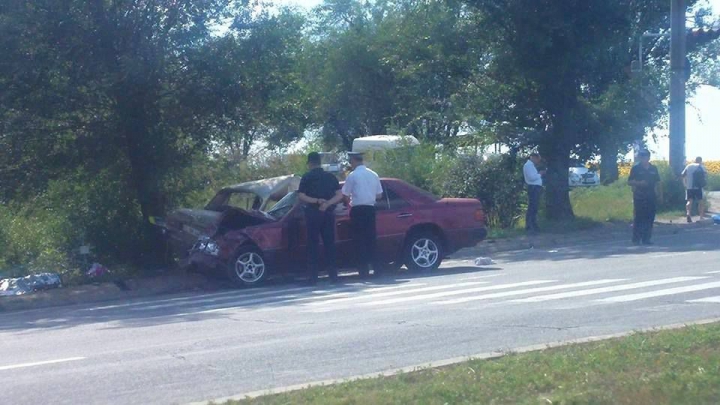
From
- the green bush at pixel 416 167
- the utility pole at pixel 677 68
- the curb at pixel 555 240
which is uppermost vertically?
the utility pole at pixel 677 68

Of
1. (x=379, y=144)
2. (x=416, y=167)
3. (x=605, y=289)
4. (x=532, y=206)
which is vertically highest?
(x=379, y=144)

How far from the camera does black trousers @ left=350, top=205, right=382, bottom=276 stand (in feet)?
51.5

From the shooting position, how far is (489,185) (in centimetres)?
2423

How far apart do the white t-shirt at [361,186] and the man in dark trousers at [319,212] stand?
0.18 metres

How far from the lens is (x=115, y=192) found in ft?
63.4

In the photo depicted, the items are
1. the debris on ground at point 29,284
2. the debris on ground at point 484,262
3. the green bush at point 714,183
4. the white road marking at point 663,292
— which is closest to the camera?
the white road marking at point 663,292

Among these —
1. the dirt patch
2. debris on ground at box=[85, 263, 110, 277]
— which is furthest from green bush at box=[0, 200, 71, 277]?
the dirt patch

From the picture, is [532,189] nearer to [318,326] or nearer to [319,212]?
[319,212]

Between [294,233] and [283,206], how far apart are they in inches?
27.7

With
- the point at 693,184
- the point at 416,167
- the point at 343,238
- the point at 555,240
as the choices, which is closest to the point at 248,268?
Result: the point at 343,238

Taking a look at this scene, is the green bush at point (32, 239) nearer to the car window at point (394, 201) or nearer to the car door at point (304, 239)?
the car door at point (304, 239)

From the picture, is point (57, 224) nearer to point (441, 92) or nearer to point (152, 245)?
point (152, 245)

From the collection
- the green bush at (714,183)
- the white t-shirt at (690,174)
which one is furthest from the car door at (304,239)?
the green bush at (714,183)

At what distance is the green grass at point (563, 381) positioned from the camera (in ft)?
22.1
